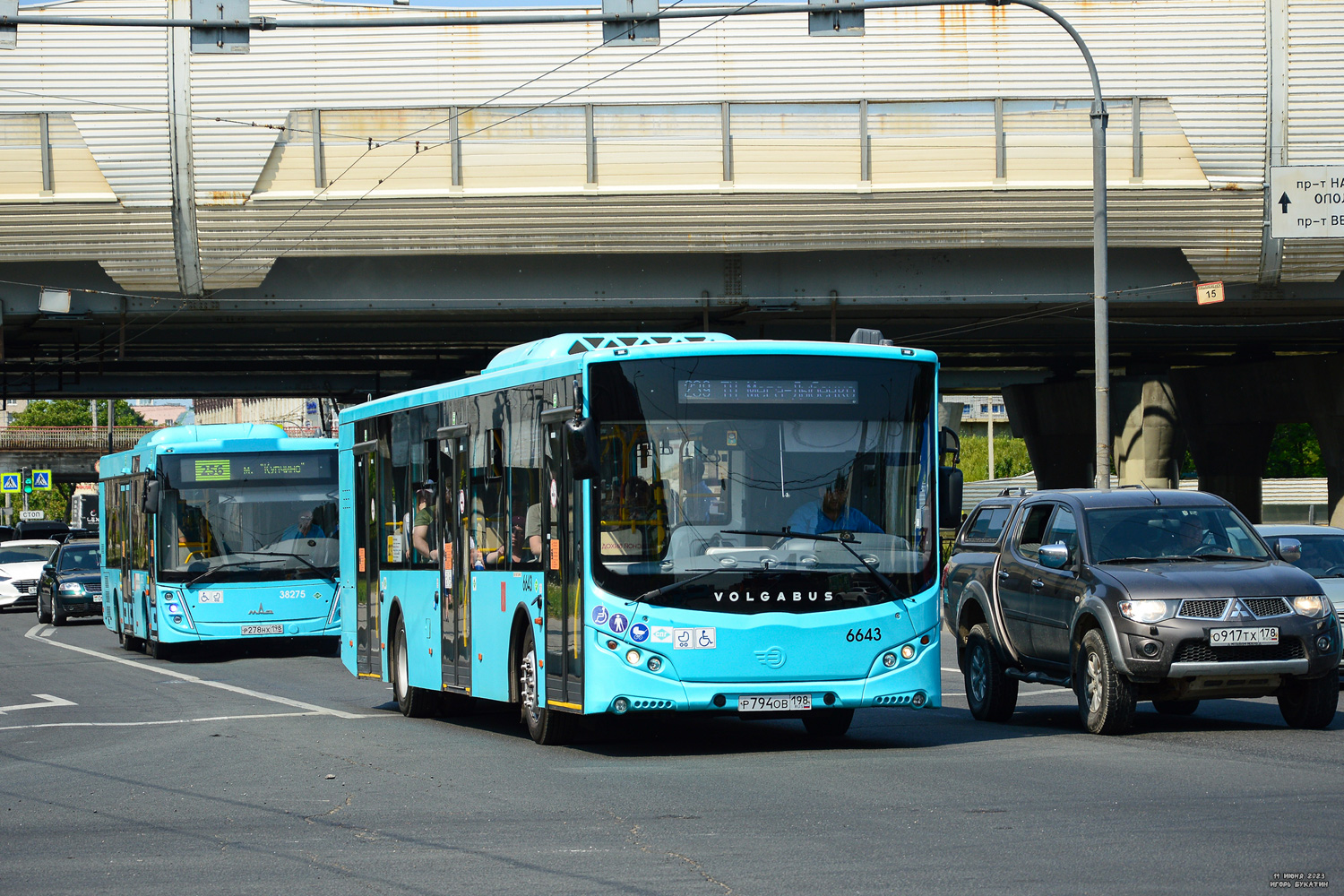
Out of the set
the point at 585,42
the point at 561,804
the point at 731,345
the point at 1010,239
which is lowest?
the point at 561,804

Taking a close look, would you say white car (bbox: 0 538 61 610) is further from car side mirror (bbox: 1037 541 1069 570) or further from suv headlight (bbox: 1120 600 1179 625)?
suv headlight (bbox: 1120 600 1179 625)

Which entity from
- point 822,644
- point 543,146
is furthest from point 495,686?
point 543,146

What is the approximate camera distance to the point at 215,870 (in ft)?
26.0

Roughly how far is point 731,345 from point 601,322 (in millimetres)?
22163

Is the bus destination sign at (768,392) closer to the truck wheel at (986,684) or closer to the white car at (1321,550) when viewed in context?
the truck wheel at (986,684)

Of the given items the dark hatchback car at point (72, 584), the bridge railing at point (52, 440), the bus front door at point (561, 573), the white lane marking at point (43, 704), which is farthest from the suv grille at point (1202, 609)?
the bridge railing at point (52, 440)

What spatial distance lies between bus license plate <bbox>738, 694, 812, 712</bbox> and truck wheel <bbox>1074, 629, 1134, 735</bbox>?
2.14m

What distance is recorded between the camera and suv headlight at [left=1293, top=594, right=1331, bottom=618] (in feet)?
40.8

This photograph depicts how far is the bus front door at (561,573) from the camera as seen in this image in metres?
11.9

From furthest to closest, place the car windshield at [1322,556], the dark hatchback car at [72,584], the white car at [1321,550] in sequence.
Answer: the dark hatchback car at [72,584] → the car windshield at [1322,556] → the white car at [1321,550]

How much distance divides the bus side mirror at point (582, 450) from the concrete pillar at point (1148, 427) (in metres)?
38.2

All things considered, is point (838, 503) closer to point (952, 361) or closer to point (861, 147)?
point (861, 147)

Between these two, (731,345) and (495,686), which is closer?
(731,345)

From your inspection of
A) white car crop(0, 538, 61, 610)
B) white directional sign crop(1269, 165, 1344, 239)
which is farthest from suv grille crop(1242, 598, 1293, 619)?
white car crop(0, 538, 61, 610)
